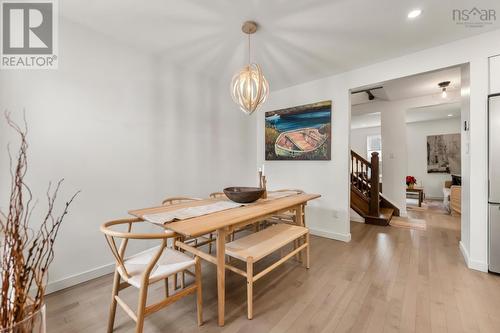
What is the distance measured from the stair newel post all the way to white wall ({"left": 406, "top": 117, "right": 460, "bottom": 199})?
11.3 ft

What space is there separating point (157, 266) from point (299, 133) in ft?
9.64

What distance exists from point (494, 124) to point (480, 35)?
3.23 feet

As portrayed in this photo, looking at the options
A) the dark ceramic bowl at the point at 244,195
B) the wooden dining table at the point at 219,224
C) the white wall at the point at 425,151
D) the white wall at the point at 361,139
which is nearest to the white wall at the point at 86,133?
the wooden dining table at the point at 219,224

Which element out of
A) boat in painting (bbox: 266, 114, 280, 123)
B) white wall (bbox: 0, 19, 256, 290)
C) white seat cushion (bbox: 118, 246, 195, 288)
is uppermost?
boat in painting (bbox: 266, 114, 280, 123)

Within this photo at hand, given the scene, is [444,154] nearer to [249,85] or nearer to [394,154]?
[394,154]

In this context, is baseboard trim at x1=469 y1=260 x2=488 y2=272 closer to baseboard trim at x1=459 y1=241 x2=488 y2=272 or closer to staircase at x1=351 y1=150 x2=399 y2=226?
baseboard trim at x1=459 y1=241 x2=488 y2=272

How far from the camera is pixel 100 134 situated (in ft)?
7.20

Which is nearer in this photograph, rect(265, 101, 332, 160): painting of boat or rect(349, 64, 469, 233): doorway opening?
rect(265, 101, 332, 160): painting of boat

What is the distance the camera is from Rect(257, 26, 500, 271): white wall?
7.25 feet

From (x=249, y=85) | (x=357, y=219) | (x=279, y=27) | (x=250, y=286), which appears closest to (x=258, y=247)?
(x=250, y=286)

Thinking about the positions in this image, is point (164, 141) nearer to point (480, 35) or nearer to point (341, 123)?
point (341, 123)

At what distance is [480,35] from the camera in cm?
221

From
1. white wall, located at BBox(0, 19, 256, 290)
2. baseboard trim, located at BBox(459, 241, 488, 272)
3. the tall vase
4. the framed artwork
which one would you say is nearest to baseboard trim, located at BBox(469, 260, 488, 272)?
baseboard trim, located at BBox(459, 241, 488, 272)

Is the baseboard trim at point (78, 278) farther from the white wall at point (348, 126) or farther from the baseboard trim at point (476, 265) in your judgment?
the baseboard trim at point (476, 265)
